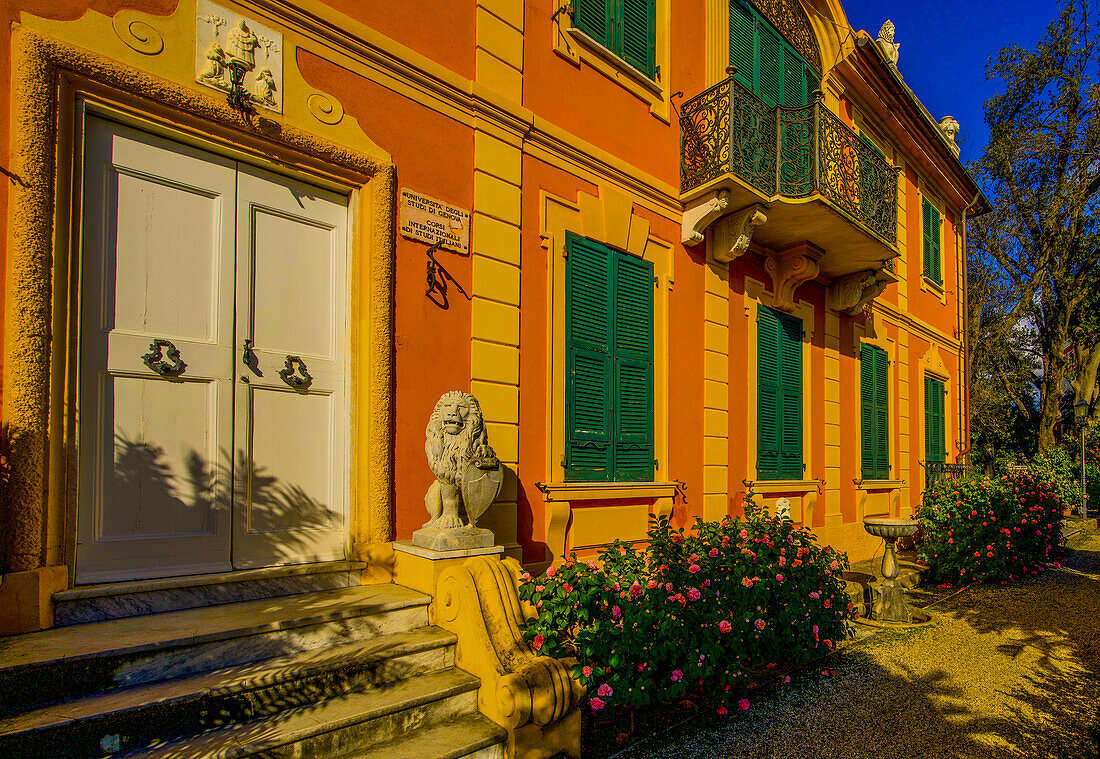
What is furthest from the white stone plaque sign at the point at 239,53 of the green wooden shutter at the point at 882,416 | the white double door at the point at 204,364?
the green wooden shutter at the point at 882,416

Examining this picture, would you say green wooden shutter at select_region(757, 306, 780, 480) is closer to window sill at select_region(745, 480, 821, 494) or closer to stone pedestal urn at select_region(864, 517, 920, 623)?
Result: window sill at select_region(745, 480, 821, 494)

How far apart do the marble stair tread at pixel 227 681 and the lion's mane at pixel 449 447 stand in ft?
3.02

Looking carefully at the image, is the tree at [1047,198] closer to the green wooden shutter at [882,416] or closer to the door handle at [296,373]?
the green wooden shutter at [882,416]

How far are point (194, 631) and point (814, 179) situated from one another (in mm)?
6874

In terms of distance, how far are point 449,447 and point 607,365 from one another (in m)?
2.27

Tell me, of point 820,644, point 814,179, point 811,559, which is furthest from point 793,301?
point 820,644

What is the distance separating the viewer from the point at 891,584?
6.89m

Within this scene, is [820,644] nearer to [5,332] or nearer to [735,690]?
[735,690]

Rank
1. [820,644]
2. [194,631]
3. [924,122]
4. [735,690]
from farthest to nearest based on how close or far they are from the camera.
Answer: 1. [924,122]
2. [820,644]
3. [735,690]
4. [194,631]

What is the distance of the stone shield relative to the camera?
4074 millimetres

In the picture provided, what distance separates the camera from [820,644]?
16.6 feet

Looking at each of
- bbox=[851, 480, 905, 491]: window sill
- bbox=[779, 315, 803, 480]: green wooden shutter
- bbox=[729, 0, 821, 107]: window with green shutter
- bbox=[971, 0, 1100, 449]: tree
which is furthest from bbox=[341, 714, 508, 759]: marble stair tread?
bbox=[971, 0, 1100, 449]: tree

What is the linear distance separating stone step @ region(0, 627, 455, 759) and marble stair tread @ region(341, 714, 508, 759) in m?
0.33

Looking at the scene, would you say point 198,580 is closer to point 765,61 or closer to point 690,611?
point 690,611
